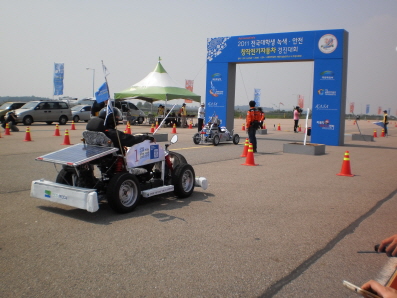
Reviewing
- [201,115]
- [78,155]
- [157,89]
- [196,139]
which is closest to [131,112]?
[157,89]

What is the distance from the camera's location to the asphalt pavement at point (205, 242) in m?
4.03

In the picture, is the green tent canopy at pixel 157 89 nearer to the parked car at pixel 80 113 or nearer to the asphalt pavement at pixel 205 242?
the parked car at pixel 80 113

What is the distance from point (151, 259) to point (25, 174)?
6224mm

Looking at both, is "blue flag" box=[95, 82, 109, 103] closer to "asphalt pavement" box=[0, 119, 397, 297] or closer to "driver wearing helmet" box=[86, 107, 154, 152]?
"driver wearing helmet" box=[86, 107, 154, 152]

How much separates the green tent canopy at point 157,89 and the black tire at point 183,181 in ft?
72.4

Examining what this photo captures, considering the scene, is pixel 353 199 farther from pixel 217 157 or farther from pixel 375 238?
pixel 217 157

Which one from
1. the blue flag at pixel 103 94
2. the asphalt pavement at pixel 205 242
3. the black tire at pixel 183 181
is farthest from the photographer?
the black tire at pixel 183 181

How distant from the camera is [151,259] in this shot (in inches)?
183

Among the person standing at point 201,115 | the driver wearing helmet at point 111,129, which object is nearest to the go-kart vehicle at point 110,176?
the driver wearing helmet at point 111,129

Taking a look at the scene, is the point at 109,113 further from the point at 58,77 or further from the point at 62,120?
the point at 58,77

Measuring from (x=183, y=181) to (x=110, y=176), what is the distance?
1417 mm

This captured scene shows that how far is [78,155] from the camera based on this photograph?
6473 mm

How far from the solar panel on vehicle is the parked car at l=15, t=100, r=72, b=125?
75.4ft

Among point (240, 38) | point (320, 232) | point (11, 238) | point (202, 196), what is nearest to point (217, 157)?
point (202, 196)
